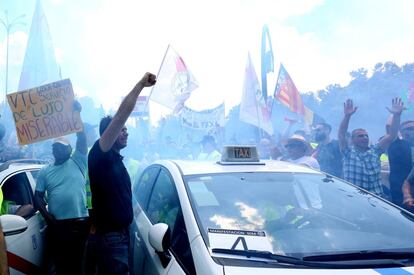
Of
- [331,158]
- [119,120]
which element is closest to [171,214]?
[119,120]

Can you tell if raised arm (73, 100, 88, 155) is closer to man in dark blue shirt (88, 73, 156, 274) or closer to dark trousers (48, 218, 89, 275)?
dark trousers (48, 218, 89, 275)

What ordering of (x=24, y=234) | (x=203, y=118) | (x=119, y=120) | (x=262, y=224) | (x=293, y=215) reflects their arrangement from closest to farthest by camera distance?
(x=262, y=224)
(x=293, y=215)
(x=119, y=120)
(x=24, y=234)
(x=203, y=118)

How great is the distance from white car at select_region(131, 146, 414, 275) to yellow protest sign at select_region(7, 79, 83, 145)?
72.5 inches

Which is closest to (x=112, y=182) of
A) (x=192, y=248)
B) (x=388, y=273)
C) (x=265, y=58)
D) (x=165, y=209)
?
(x=165, y=209)

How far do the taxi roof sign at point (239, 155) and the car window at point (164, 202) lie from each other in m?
0.50

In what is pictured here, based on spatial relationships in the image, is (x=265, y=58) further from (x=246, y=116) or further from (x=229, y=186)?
(x=229, y=186)

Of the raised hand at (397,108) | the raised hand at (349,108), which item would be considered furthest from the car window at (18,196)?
the raised hand at (397,108)

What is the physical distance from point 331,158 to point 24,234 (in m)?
4.65

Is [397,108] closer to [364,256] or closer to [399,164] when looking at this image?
[399,164]

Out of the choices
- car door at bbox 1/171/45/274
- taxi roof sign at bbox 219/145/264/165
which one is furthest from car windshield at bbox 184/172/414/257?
car door at bbox 1/171/45/274

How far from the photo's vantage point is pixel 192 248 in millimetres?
2062

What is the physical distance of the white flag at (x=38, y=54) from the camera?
9.97m

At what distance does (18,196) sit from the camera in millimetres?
3844

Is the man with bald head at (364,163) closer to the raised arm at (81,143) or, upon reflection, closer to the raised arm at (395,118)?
the raised arm at (395,118)
